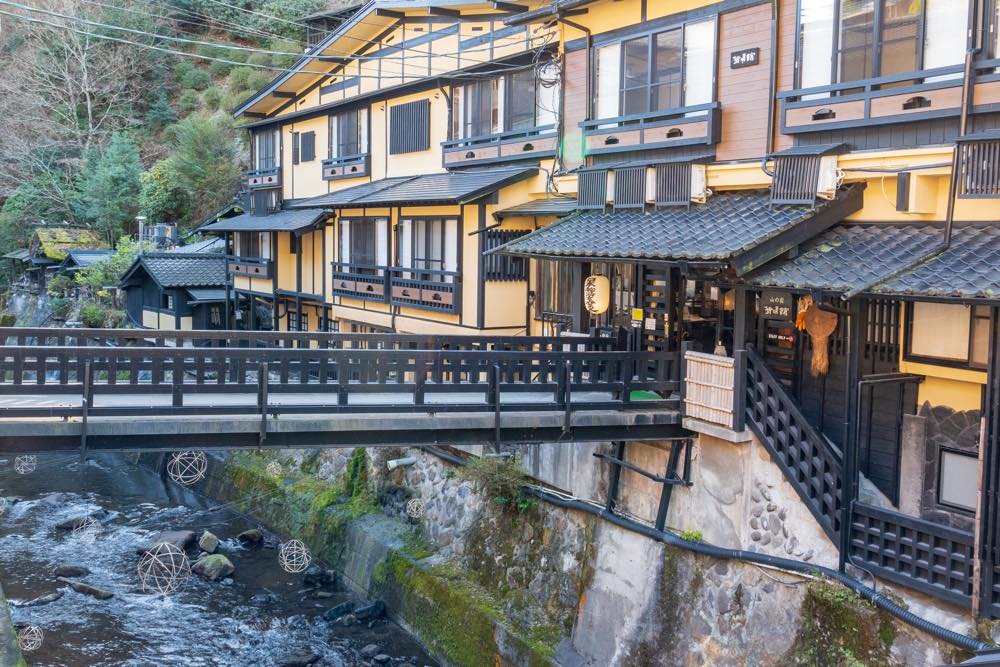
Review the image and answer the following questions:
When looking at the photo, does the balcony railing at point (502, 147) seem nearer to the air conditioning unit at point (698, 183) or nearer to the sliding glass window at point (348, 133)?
the air conditioning unit at point (698, 183)

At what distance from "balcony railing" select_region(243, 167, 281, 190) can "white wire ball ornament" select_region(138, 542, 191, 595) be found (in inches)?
656

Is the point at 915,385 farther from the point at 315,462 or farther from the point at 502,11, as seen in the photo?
the point at 315,462

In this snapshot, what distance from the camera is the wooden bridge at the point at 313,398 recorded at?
1159 cm

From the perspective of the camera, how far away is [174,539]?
944 inches

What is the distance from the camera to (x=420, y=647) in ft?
60.7

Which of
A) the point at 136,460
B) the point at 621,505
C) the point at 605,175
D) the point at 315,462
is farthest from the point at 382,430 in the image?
the point at 136,460

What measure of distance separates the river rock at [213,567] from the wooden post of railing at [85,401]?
1175cm

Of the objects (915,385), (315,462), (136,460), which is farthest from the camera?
(136,460)

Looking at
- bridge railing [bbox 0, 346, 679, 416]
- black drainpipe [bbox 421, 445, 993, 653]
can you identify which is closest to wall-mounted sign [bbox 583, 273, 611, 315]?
bridge railing [bbox 0, 346, 679, 416]

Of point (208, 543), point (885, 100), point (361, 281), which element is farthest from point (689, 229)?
point (208, 543)

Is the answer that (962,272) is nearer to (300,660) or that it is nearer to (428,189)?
(300,660)

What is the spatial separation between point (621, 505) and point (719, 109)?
6886 mm

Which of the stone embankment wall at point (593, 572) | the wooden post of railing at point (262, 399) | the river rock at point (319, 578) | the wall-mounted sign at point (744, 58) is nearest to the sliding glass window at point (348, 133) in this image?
the stone embankment wall at point (593, 572)

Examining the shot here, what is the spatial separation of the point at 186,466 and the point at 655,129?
2015 centimetres
